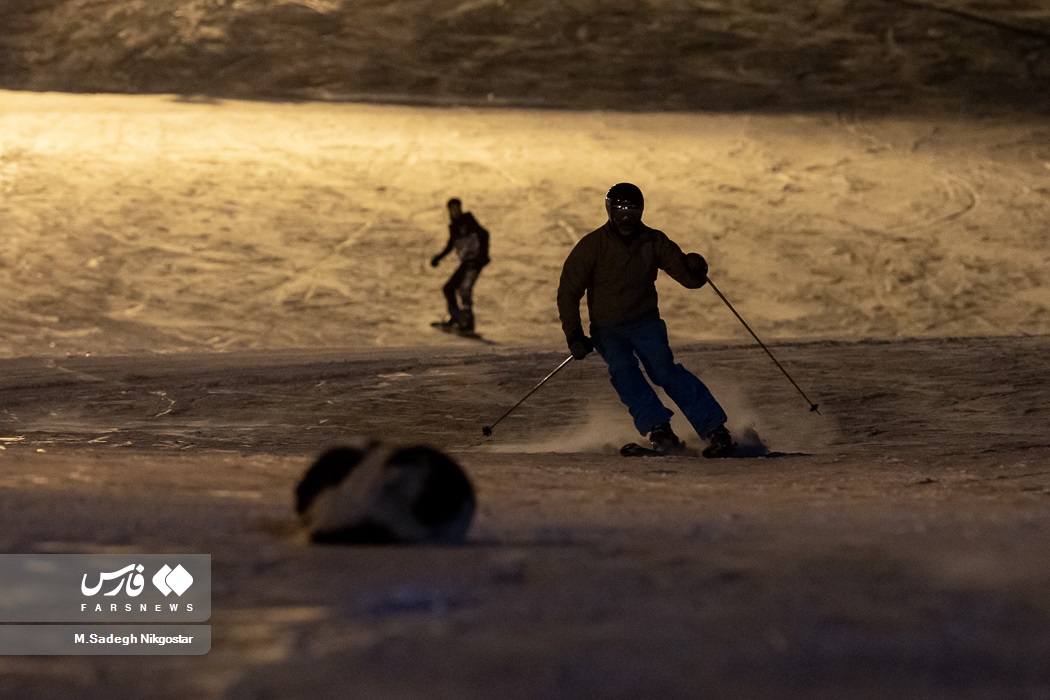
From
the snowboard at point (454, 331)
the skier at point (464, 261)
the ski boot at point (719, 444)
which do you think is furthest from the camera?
the snowboard at point (454, 331)

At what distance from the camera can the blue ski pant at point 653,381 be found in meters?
6.76

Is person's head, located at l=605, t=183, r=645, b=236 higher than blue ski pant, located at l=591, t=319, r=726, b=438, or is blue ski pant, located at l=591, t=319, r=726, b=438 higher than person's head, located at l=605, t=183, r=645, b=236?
person's head, located at l=605, t=183, r=645, b=236

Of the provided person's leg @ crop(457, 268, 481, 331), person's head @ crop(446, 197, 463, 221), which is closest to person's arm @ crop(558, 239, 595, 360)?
person's head @ crop(446, 197, 463, 221)

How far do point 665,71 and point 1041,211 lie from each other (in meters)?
7.41

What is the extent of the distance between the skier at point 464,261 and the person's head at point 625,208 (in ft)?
23.0

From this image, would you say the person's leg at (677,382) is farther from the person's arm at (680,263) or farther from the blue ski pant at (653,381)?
the person's arm at (680,263)

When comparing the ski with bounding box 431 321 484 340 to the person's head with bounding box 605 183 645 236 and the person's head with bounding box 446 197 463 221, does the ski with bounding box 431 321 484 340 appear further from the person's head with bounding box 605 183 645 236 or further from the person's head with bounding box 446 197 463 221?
the person's head with bounding box 605 183 645 236

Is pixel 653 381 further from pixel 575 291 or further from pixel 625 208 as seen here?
pixel 625 208

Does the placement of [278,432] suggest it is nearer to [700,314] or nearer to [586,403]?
[586,403]

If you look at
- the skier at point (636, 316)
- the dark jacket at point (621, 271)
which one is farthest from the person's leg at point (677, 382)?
the dark jacket at point (621, 271)

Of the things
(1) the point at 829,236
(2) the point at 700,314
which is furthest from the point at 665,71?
(2) the point at 700,314

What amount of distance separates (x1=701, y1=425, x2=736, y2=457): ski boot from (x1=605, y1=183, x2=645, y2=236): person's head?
1.04 meters

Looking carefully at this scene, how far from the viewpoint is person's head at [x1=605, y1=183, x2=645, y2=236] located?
6.73m

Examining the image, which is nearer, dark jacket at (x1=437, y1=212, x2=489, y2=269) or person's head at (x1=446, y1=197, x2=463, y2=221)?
person's head at (x1=446, y1=197, x2=463, y2=221)
